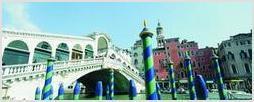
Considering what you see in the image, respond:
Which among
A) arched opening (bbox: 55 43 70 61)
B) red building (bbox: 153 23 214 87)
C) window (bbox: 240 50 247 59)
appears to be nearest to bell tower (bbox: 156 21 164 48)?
red building (bbox: 153 23 214 87)

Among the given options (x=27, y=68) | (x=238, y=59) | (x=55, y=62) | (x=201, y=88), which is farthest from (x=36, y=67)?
(x=238, y=59)

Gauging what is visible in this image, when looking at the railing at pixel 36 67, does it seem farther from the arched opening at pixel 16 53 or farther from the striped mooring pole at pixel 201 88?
the striped mooring pole at pixel 201 88

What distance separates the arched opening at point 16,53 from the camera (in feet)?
21.4

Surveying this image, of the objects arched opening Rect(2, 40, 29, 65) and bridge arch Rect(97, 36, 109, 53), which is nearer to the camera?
arched opening Rect(2, 40, 29, 65)

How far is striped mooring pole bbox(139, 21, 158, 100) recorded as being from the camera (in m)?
1.45

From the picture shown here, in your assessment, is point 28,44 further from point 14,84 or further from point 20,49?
point 14,84

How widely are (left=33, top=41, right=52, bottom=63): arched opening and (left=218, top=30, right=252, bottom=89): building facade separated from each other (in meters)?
9.78

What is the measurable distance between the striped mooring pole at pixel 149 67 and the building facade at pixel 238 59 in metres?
12.8

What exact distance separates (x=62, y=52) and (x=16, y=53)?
191 centimetres

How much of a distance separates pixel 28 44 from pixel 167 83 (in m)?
10.7

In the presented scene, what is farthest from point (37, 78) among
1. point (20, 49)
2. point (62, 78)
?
point (20, 49)

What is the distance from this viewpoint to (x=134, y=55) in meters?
17.6

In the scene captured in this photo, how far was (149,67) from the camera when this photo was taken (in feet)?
4.96

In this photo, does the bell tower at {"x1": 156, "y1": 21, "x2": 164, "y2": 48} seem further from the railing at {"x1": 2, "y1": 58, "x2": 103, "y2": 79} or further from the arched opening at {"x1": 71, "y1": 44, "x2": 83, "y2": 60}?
the railing at {"x1": 2, "y1": 58, "x2": 103, "y2": 79}
